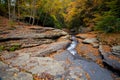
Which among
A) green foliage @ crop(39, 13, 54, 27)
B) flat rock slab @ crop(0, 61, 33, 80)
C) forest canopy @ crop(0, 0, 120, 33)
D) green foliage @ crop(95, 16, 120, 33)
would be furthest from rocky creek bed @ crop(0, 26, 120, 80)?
green foliage @ crop(39, 13, 54, 27)

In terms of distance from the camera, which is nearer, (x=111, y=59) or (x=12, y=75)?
(x=12, y=75)

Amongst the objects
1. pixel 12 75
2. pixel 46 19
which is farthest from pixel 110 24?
pixel 46 19

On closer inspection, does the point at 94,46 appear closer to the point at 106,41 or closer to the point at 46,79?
the point at 106,41

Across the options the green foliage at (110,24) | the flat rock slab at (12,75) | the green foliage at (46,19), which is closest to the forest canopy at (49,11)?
the green foliage at (46,19)

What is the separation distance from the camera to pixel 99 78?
705 centimetres

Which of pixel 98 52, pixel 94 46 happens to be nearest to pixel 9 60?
pixel 98 52

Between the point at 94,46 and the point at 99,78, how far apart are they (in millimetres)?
6088

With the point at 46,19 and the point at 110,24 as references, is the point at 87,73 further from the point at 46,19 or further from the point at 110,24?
the point at 46,19

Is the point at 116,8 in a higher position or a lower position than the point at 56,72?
higher

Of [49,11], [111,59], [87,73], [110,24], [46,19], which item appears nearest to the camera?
[87,73]

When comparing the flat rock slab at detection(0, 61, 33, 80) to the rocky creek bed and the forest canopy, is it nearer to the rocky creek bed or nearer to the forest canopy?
the rocky creek bed

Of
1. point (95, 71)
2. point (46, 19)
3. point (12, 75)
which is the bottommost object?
point (95, 71)

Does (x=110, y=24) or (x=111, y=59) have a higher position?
(x=110, y=24)

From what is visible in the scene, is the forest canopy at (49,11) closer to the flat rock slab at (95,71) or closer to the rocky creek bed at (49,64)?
the rocky creek bed at (49,64)
